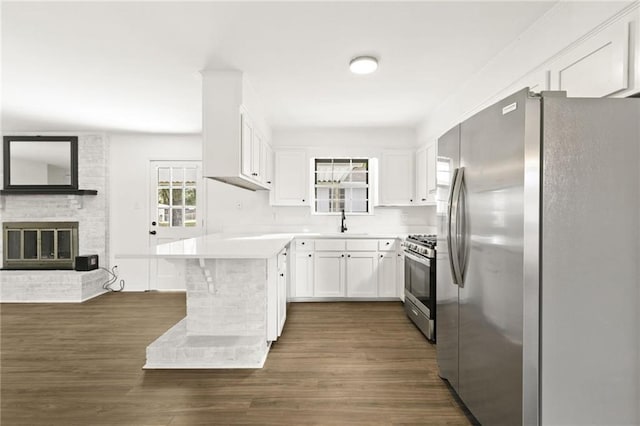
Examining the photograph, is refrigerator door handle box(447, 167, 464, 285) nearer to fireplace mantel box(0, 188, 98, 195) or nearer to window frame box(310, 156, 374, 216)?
window frame box(310, 156, 374, 216)

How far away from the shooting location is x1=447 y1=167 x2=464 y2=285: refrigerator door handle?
6.05ft

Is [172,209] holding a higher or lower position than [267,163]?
lower

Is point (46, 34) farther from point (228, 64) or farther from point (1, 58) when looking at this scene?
point (228, 64)

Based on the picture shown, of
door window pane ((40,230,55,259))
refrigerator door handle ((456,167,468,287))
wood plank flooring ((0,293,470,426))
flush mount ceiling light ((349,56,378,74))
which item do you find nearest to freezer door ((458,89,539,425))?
refrigerator door handle ((456,167,468,287))

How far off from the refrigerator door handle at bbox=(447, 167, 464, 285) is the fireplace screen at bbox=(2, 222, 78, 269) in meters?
5.31

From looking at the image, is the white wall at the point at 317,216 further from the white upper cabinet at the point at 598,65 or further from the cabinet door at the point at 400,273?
the white upper cabinet at the point at 598,65

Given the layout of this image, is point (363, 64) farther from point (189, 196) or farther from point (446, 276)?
point (189, 196)

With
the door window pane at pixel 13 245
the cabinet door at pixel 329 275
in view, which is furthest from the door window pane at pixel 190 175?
the door window pane at pixel 13 245

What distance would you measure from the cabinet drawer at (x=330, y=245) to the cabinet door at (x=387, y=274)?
0.53 metres

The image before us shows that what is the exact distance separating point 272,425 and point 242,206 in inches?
137

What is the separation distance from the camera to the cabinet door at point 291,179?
4.60m

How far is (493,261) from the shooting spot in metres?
1.57

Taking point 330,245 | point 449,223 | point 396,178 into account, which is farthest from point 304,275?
point 449,223

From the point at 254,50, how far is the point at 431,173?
2.49 meters
